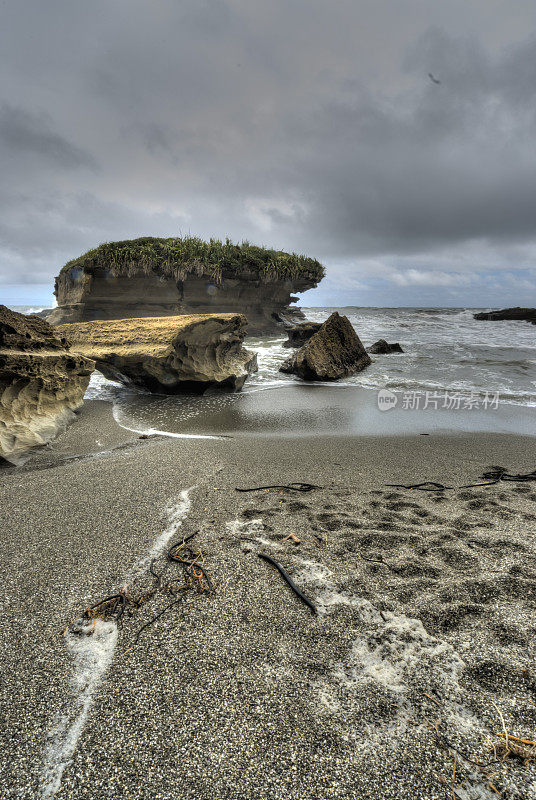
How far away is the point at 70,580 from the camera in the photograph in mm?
1740

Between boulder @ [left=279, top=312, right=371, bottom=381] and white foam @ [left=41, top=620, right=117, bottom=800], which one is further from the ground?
boulder @ [left=279, top=312, right=371, bottom=381]

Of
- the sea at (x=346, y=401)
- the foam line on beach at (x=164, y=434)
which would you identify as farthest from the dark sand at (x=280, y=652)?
the sea at (x=346, y=401)

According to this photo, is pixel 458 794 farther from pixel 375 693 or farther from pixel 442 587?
pixel 442 587

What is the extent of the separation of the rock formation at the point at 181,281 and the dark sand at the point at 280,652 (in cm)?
1850

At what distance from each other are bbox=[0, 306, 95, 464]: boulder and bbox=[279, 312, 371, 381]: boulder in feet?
18.0

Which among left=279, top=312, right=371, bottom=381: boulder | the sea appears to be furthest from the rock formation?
left=279, top=312, right=371, bottom=381: boulder

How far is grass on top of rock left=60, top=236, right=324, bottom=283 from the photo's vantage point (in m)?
18.4

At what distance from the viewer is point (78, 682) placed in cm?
122

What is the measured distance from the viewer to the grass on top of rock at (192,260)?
60.2 ft

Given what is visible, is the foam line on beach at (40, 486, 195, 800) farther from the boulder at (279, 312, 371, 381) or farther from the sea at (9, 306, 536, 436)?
the boulder at (279, 312, 371, 381)

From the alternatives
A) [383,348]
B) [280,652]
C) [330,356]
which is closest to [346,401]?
[330,356]

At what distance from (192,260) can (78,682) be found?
69.7 feet

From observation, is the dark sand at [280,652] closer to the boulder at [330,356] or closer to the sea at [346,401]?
the sea at [346,401]

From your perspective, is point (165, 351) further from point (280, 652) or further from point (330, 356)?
point (280, 652)
